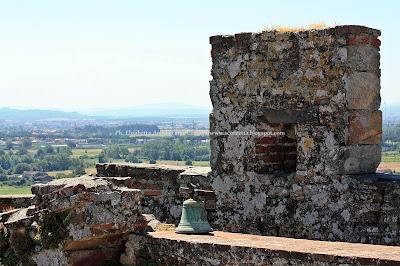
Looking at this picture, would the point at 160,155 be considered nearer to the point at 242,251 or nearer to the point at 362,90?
the point at 362,90

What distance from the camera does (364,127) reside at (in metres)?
6.23

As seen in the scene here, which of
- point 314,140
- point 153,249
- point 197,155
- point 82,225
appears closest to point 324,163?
point 314,140

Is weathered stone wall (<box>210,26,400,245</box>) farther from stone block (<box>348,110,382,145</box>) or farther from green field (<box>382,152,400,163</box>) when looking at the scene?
green field (<box>382,152,400,163</box>)

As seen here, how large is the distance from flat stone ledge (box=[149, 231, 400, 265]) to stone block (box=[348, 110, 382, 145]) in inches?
57.8

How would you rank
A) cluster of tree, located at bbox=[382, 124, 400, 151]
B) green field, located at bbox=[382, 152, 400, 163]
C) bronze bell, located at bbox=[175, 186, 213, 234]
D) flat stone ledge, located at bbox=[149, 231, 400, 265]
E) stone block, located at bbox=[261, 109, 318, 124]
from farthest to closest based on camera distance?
1. cluster of tree, located at bbox=[382, 124, 400, 151]
2. green field, located at bbox=[382, 152, 400, 163]
3. stone block, located at bbox=[261, 109, 318, 124]
4. bronze bell, located at bbox=[175, 186, 213, 234]
5. flat stone ledge, located at bbox=[149, 231, 400, 265]

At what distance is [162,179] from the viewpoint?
A: 8.05 meters

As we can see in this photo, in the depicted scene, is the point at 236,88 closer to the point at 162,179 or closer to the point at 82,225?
the point at 162,179

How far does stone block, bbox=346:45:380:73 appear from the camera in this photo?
20.0 feet

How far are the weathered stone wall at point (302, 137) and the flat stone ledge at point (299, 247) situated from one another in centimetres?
107

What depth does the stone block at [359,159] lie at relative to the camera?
6141mm

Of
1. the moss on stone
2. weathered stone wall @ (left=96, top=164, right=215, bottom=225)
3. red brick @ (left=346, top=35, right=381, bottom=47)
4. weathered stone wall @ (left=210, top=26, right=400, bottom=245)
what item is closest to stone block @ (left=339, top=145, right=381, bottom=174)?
weathered stone wall @ (left=210, top=26, right=400, bottom=245)

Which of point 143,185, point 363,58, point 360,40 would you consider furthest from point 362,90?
point 143,185

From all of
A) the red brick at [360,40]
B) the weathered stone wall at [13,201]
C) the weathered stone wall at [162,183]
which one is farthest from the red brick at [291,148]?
the weathered stone wall at [13,201]

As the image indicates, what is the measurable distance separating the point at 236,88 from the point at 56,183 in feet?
7.37
